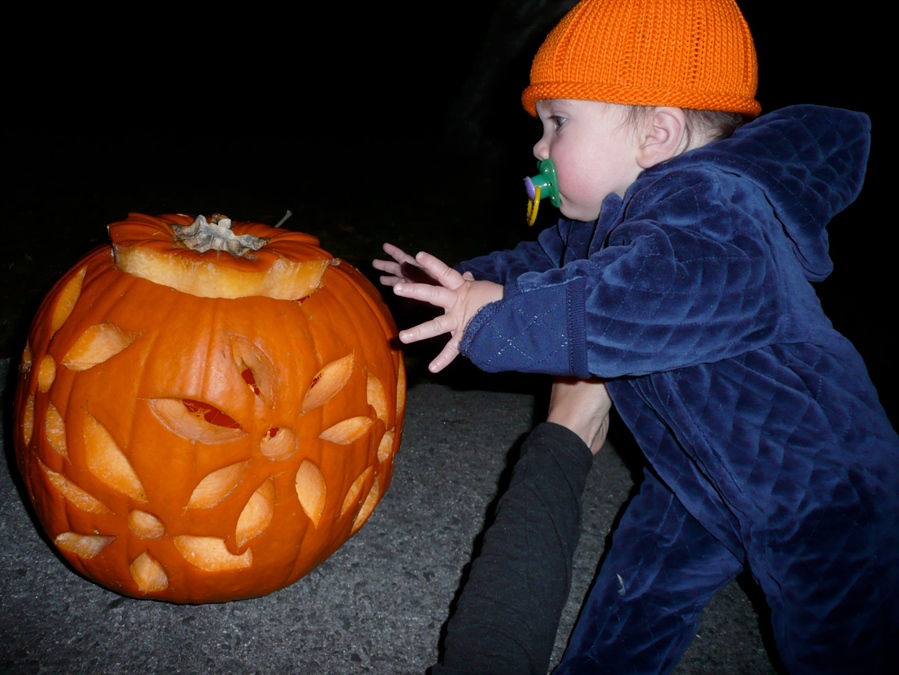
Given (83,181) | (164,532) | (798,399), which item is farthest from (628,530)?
(83,181)

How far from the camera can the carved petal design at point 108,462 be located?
142cm

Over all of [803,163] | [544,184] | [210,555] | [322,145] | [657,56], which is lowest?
[322,145]

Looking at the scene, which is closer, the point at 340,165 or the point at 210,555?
the point at 210,555

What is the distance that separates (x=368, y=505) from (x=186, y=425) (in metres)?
0.56

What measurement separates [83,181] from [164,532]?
13.7 ft

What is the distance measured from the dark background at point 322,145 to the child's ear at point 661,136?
2.28m

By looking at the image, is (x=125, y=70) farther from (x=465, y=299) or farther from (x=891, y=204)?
(x=465, y=299)

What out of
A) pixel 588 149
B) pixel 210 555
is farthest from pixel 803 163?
pixel 210 555

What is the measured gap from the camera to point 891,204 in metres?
5.91

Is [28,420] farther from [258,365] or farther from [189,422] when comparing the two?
[258,365]

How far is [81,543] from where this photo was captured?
1539mm

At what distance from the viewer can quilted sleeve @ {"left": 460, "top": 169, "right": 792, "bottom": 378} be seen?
1364 mm

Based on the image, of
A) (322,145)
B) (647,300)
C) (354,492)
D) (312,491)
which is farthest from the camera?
(322,145)

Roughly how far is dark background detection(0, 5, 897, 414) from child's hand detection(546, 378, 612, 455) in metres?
1.99
